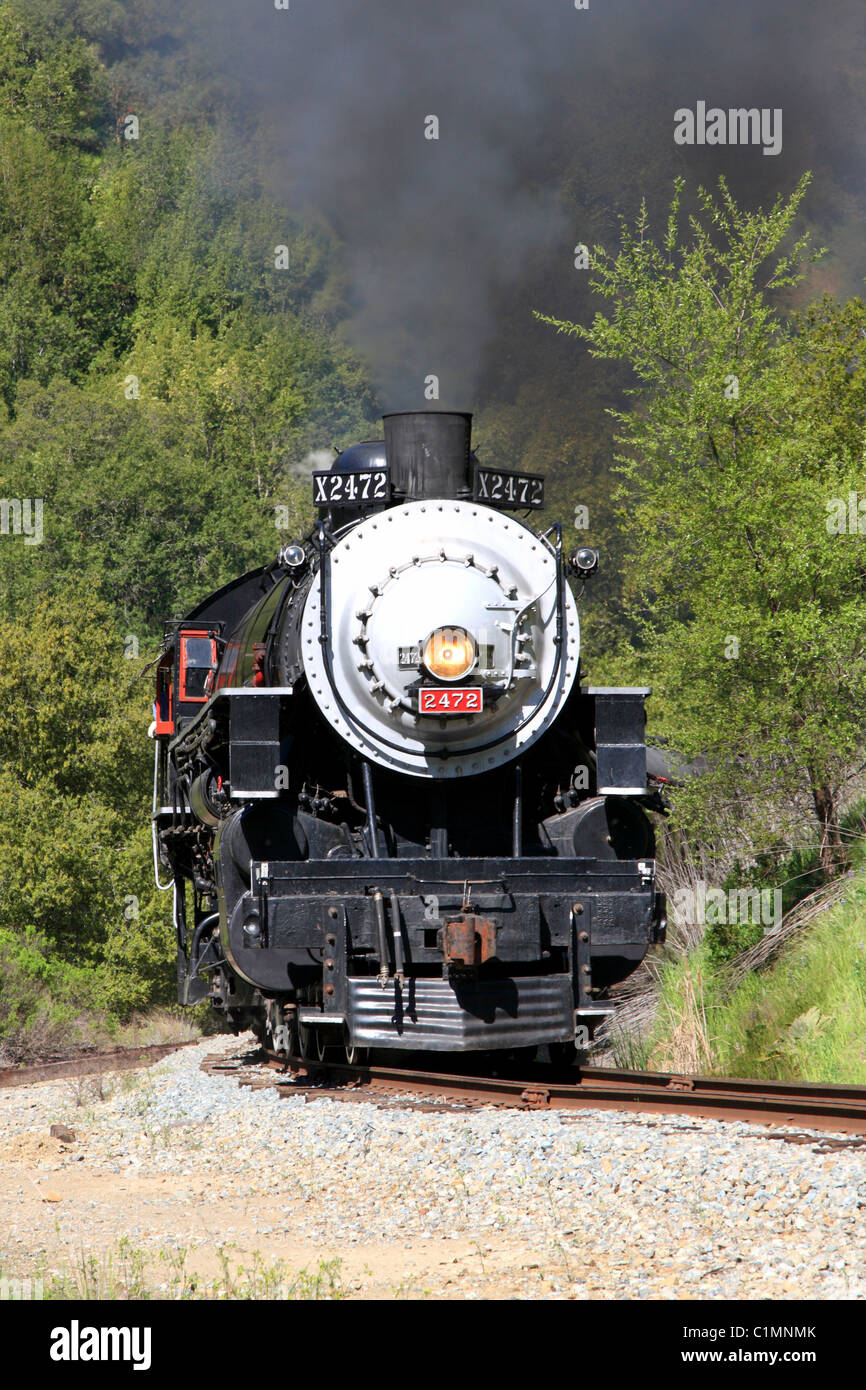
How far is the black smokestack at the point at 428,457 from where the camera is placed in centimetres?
906

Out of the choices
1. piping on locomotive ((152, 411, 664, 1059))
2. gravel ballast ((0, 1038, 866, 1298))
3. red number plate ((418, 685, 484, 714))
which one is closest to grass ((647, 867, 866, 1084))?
piping on locomotive ((152, 411, 664, 1059))

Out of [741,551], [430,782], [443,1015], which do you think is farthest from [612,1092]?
[741,551]

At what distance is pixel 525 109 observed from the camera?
188 ft

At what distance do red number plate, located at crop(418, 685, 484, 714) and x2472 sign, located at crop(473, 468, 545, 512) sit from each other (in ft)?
4.60

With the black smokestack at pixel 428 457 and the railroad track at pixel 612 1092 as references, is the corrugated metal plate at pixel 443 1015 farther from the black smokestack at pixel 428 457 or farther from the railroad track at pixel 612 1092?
the black smokestack at pixel 428 457

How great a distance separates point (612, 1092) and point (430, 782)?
7.16ft

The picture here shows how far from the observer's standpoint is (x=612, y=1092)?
7.66m

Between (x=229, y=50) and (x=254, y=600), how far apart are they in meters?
101

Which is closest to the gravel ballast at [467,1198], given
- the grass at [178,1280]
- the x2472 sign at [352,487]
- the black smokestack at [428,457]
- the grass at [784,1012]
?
the grass at [178,1280]

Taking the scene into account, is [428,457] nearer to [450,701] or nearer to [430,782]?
[450,701]

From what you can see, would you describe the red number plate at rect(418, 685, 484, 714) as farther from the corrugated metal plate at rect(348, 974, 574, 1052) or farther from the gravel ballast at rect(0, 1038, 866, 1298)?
the gravel ballast at rect(0, 1038, 866, 1298)

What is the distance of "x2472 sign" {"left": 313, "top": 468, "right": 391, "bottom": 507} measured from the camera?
8.86 metres

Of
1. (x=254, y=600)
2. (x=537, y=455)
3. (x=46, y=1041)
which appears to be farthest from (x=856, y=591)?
(x=537, y=455)

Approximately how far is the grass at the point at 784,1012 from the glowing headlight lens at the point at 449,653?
11.0ft
